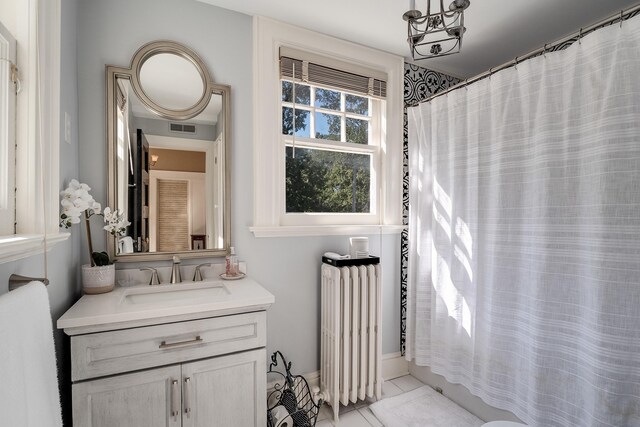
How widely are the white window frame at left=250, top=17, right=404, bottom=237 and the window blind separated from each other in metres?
0.06

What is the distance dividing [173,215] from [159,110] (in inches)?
22.6

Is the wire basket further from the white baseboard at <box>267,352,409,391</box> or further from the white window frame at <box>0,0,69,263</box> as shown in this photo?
the white window frame at <box>0,0,69,263</box>

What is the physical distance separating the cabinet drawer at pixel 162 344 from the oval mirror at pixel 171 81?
46.2 inches

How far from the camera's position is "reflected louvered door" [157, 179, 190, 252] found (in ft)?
5.46

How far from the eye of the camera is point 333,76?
2.09 m

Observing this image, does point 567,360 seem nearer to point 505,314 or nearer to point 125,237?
point 505,314

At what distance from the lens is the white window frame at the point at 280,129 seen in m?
1.88

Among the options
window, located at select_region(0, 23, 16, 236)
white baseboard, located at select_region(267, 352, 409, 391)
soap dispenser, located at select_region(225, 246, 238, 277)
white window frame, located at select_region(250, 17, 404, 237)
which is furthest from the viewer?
white baseboard, located at select_region(267, 352, 409, 391)

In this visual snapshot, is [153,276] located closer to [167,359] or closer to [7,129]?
[167,359]

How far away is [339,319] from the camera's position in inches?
72.7

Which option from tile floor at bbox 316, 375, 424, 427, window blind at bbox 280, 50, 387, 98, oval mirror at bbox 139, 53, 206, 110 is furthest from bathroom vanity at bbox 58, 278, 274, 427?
window blind at bbox 280, 50, 387, 98

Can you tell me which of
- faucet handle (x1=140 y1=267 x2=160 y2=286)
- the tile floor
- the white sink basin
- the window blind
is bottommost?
the tile floor

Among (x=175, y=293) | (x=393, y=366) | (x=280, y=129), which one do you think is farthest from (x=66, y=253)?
(x=393, y=366)

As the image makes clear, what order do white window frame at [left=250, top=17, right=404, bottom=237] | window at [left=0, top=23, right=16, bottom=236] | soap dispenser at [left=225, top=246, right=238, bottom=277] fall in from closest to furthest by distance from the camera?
window at [left=0, top=23, right=16, bottom=236] < soap dispenser at [left=225, top=246, right=238, bottom=277] < white window frame at [left=250, top=17, right=404, bottom=237]
